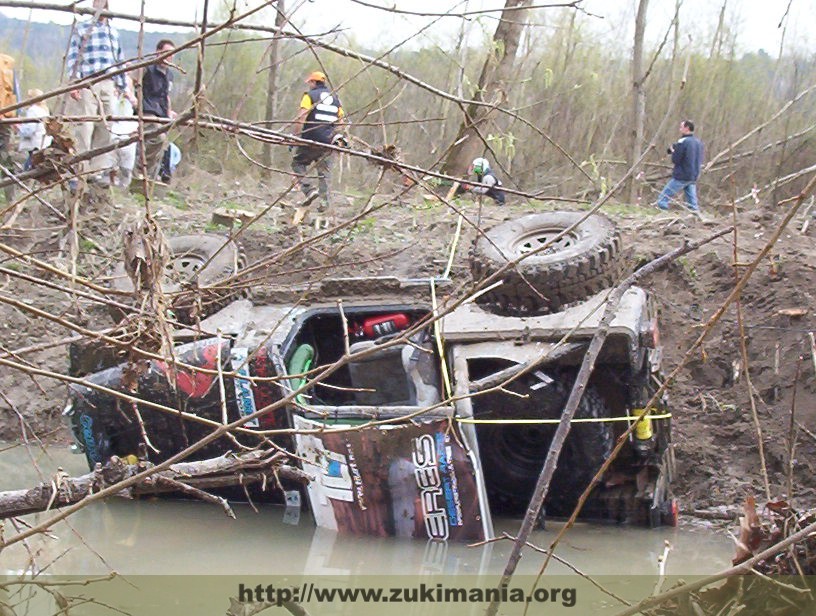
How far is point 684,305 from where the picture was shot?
9000 millimetres

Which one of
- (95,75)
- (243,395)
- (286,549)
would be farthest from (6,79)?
(95,75)

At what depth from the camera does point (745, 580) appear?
3055mm

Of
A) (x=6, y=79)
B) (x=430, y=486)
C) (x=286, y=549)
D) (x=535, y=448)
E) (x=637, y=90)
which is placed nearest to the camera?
(x=430, y=486)

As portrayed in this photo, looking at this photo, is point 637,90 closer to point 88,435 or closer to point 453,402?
point 453,402

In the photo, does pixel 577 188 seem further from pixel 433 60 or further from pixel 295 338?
pixel 295 338

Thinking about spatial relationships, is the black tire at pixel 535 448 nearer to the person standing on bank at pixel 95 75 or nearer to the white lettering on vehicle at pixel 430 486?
the white lettering on vehicle at pixel 430 486

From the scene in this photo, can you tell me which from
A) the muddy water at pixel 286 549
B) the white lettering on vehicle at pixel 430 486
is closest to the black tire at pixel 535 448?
the muddy water at pixel 286 549

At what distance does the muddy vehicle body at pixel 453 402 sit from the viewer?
18.1 feet

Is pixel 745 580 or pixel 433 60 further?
pixel 433 60

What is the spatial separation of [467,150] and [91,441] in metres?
7.69

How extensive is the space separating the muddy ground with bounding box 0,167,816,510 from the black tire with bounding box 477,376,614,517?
2.64 ft

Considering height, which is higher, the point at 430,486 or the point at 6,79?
the point at 6,79

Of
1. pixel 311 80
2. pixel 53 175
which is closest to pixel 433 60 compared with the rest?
pixel 311 80

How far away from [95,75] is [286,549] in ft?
12.0
